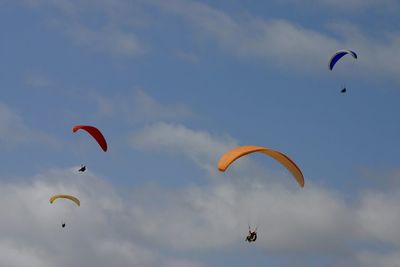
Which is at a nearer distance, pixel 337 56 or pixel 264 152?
pixel 264 152

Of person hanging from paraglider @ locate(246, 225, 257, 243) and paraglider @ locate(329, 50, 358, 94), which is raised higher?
paraglider @ locate(329, 50, 358, 94)

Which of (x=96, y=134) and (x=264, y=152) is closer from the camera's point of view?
(x=264, y=152)

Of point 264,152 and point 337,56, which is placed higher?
point 337,56

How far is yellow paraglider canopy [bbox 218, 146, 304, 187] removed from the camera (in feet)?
206

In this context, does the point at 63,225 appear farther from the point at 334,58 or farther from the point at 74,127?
the point at 334,58

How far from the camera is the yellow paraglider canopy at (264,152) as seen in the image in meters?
62.7

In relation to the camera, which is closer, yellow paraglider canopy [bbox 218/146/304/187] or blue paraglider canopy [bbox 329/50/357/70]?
yellow paraglider canopy [bbox 218/146/304/187]

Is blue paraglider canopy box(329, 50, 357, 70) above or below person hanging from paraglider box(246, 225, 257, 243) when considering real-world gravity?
above

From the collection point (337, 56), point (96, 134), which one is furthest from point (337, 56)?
point (96, 134)

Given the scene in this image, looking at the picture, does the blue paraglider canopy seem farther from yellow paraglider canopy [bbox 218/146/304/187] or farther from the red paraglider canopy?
the red paraglider canopy

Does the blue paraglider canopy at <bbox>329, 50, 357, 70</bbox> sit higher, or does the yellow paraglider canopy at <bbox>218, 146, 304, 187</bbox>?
the blue paraglider canopy at <bbox>329, 50, 357, 70</bbox>

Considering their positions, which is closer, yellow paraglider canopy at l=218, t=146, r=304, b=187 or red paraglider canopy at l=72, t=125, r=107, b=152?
yellow paraglider canopy at l=218, t=146, r=304, b=187

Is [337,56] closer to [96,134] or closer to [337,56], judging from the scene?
[337,56]

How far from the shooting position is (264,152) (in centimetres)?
6550
